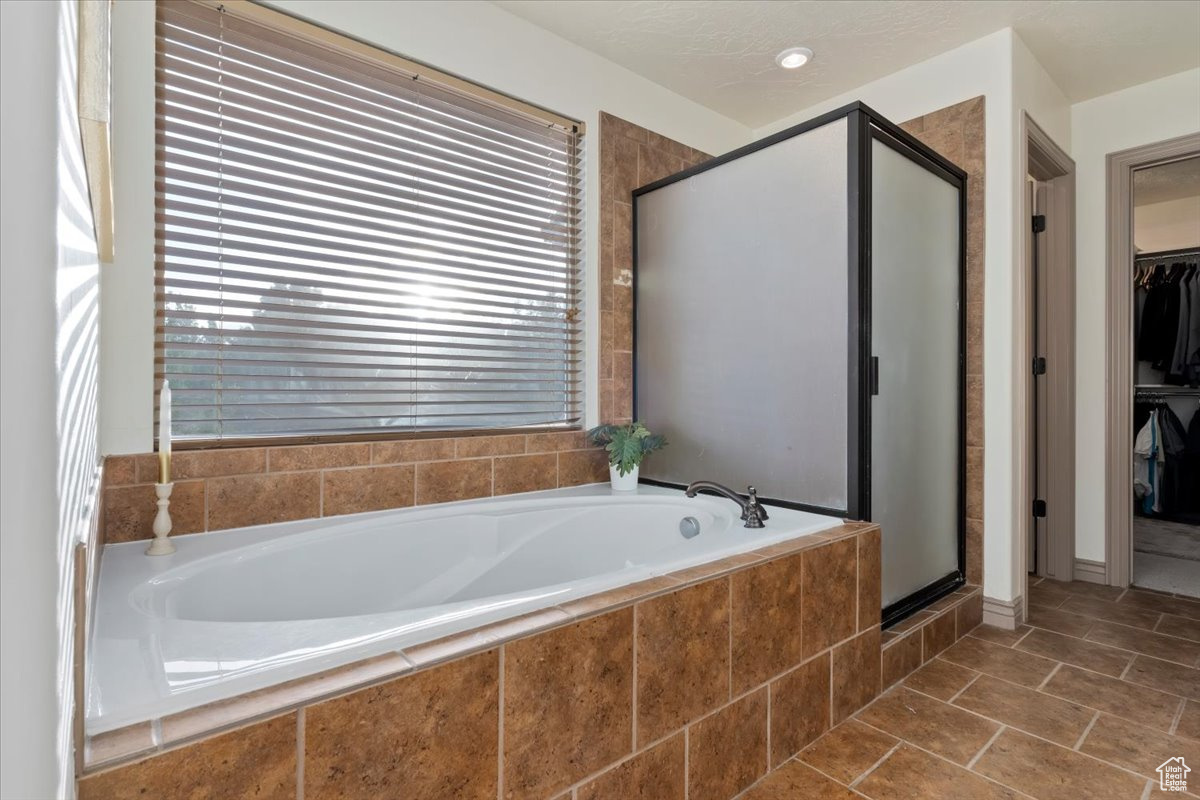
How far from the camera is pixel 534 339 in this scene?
2492 millimetres

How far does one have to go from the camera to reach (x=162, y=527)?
153cm

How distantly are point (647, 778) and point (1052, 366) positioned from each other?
2.99 metres

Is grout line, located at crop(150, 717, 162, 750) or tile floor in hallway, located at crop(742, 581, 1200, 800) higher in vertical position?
grout line, located at crop(150, 717, 162, 750)

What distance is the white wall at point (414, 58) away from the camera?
161cm

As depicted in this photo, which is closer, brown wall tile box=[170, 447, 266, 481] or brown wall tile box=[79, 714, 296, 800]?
brown wall tile box=[79, 714, 296, 800]

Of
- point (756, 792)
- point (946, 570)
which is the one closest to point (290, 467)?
point (756, 792)

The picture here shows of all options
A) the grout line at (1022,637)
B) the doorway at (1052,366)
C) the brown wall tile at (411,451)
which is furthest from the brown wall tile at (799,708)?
the doorway at (1052,366)

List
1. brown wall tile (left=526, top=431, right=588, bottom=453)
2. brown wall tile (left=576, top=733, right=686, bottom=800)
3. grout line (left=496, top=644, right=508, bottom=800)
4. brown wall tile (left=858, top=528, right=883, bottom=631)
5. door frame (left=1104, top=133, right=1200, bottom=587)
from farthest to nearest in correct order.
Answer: door frame (left=1104, top=133, right=1200, bottom=587) → brown wall tile (left=526, top=431, right=588, bottom=453) → brown wall tile (left=858, top=528, right=883, bottom=631) → brown wall tile (left=576, top=733, right=686, bottom=800) → grout line (left=496, top=644, right=508, bottom=800)

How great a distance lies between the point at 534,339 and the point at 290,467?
1.03 meters

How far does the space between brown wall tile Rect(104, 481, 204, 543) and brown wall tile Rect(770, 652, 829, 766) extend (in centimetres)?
163

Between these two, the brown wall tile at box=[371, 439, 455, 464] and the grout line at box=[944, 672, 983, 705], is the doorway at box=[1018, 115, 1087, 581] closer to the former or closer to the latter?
the grout line at box=[944, 672, 983, 705]

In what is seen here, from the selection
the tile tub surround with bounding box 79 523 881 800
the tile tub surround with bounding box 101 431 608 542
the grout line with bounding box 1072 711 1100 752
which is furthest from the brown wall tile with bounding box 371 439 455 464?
the grout line with bounding box 1072 711 1100 752

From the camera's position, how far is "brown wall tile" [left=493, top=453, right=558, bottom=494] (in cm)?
234

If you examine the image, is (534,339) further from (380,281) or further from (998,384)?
(998,384)
